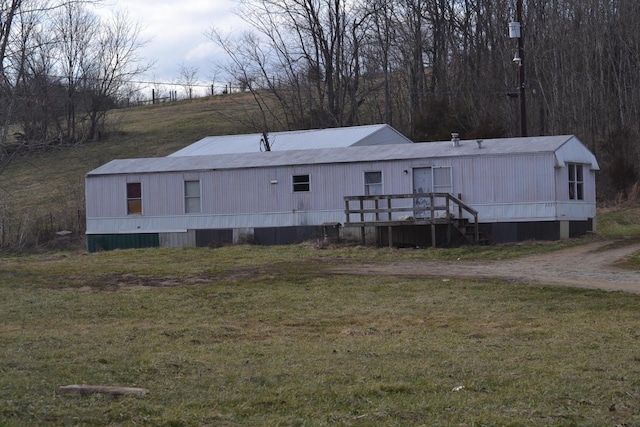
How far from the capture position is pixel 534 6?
45.2 m

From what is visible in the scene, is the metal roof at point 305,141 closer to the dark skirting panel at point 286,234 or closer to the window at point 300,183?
the window at point 300,183

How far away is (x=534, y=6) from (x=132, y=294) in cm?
3318

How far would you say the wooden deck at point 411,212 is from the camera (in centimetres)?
2500

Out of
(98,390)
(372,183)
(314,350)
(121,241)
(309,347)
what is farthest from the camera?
(121,241)

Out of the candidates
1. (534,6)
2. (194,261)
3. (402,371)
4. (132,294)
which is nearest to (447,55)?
(534,6)

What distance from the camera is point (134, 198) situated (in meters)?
30.3

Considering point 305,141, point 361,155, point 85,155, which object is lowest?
point 361,155

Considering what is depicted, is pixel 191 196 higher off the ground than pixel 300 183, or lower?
lower

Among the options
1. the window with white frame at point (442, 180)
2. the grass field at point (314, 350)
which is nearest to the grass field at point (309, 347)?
the grass field at point (314, 350)

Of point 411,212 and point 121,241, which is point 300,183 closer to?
point 411,212

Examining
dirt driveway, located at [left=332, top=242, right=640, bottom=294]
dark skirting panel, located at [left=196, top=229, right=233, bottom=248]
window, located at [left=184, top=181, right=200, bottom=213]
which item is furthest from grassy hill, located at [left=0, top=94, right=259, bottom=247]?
dirt driveway, located at [left=332, top=242, right=640, bottom=294]

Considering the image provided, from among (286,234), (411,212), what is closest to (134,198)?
(286,234)

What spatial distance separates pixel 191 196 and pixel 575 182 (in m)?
11.9

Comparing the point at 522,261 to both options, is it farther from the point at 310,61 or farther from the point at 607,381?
the point at 310,61
